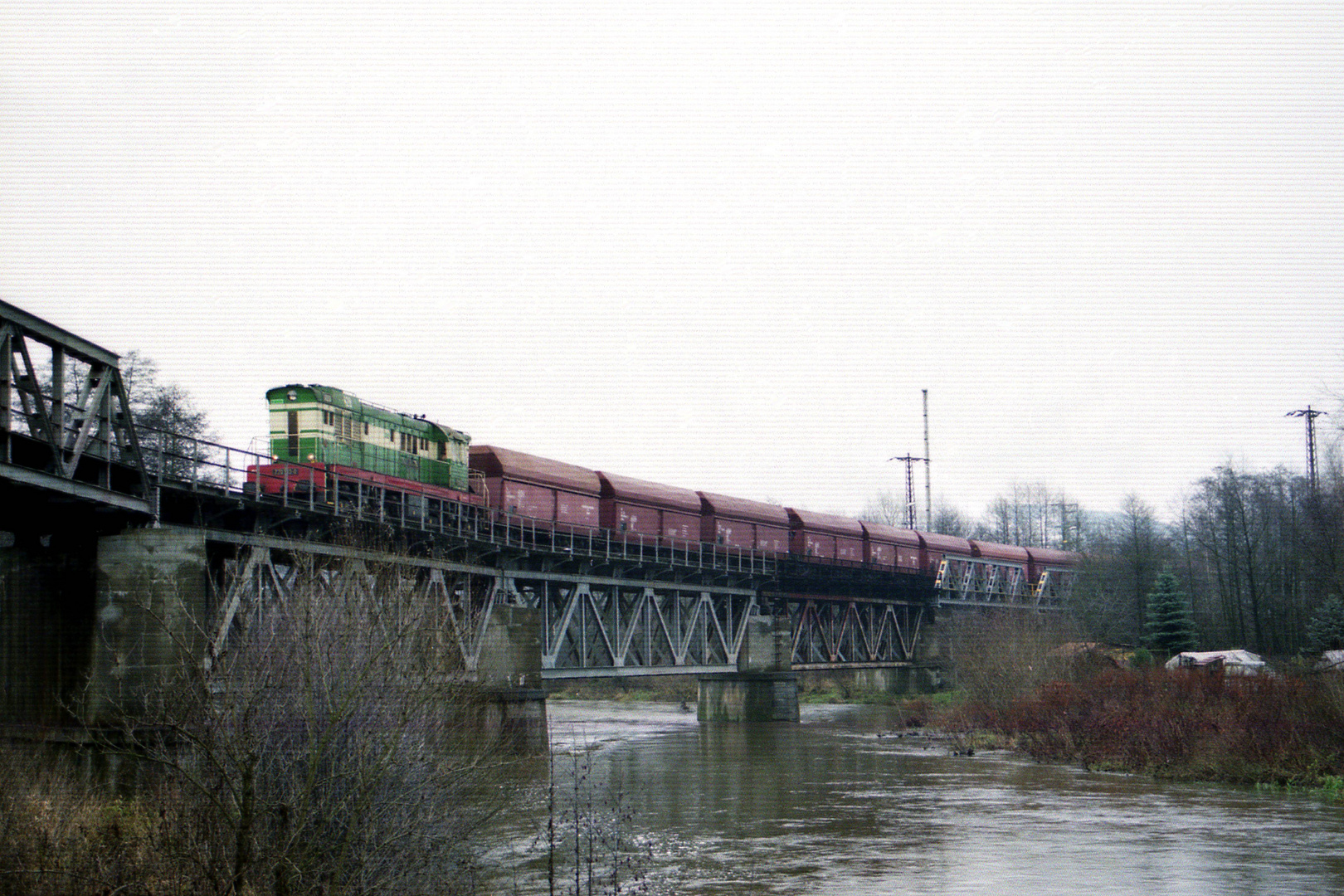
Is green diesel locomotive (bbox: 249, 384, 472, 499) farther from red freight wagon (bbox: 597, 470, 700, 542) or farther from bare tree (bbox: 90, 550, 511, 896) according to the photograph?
bare tree (bbox: 90, 550, 511, 896)

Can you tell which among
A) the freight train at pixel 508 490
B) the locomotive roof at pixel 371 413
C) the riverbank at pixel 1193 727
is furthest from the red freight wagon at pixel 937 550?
the locomotive roof at pixel 371 413

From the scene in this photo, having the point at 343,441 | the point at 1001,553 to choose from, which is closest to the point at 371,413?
the point at 343,441

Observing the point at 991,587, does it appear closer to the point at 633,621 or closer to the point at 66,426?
the point at 633,621

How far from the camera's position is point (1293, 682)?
3528 cm

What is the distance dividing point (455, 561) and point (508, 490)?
5.53m

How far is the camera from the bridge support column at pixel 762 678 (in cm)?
5853

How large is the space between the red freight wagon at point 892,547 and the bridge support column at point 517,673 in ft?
115

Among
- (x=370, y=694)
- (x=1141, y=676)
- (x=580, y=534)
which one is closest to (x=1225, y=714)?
(x=1141, y=676)

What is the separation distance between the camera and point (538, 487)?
44000 mm

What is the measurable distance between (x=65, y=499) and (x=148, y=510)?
3.05m

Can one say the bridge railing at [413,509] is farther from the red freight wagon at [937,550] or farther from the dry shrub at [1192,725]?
the red freight wagon at [937,550]

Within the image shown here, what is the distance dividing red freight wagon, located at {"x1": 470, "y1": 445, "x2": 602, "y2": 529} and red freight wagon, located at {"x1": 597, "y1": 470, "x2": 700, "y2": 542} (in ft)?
1.98

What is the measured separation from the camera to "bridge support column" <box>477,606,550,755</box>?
3628cm

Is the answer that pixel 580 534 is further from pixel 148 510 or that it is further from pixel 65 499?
pixel 65 499
